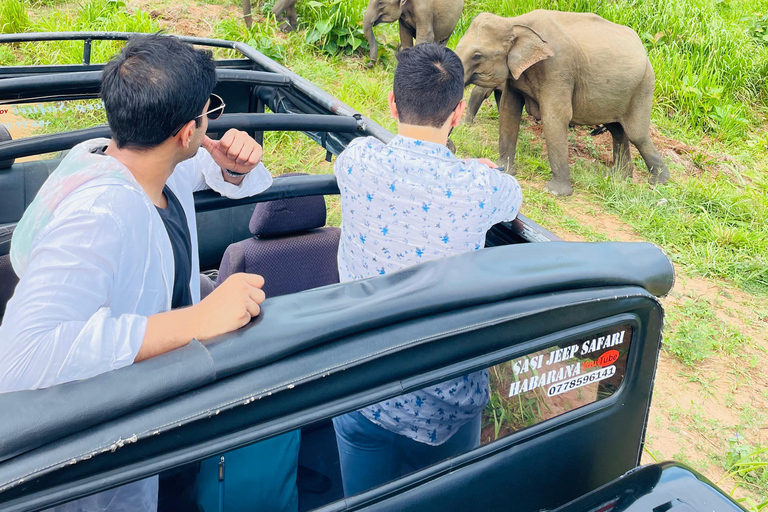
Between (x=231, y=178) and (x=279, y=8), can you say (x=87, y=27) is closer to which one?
(x=279, y=8)

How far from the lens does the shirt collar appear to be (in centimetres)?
181

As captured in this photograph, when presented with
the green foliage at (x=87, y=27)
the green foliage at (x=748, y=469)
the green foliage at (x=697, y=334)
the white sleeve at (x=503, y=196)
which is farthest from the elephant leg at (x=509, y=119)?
the white sleeve at (x=503, y=196)

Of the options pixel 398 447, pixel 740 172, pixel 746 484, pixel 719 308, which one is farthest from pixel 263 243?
pixel 740 172

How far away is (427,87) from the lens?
1.95 m

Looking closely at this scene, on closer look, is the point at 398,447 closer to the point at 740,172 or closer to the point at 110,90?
the point at 110,90

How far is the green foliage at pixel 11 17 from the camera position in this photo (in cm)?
758

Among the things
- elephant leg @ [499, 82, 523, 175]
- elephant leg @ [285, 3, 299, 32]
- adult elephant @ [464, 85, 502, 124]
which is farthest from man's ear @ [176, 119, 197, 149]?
elephant leg @ [285, 3, 299, 32]

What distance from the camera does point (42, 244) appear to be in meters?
1.19

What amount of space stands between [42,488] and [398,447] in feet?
2.95

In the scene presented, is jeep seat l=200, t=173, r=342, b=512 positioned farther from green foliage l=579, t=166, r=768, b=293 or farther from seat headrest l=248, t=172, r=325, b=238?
green foliage l=579, t=166, r=768, b=293

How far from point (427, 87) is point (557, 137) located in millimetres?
4544

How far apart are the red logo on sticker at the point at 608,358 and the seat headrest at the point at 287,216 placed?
3.80ft

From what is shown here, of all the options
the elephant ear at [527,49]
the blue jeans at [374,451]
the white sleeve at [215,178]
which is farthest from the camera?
the elephant ear at [527,49]

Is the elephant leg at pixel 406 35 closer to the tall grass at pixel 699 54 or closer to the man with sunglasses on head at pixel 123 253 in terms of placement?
the tall grass at pixel 699 54
